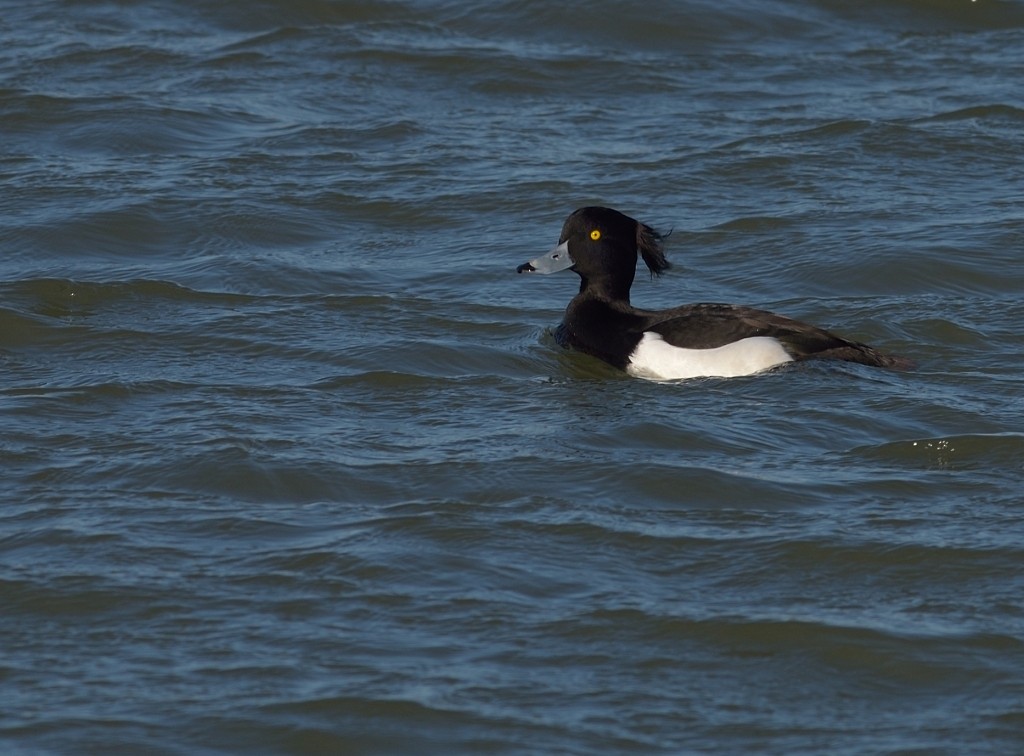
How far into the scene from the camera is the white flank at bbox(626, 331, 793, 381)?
859 cm

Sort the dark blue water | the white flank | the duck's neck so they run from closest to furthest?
the dark blue water, the white flank, the duck's neck

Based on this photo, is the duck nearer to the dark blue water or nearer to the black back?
the black back

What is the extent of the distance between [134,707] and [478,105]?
8253 mm

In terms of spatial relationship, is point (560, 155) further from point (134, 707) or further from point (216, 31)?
point (134, 707)

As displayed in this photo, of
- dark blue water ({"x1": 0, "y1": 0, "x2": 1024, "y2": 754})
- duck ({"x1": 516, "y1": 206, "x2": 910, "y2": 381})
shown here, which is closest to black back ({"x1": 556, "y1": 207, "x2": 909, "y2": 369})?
duck ({"x1": 516, "y1": 206, "x2": 910, "y2": 381})

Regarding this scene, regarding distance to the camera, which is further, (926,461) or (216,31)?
(216,31)

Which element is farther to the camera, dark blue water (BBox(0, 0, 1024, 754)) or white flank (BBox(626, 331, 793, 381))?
white flank (BBox(626, 331, 793, 381))

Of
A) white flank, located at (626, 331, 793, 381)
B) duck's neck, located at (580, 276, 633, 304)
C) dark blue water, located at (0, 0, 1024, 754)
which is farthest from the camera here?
duck's neck, located at (580, 276, 633, 304)

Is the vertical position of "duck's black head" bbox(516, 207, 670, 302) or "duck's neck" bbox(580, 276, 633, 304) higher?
"duck's black head" bbox(516, 207, 670, 302)

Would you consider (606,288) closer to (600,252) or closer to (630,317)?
(600,252)

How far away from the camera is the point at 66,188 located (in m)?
11.4

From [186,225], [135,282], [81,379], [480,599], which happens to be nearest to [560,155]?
[186,225]

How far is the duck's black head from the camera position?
9.35m

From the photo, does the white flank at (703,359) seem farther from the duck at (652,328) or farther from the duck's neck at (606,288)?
the duck's neck at (606,288)
